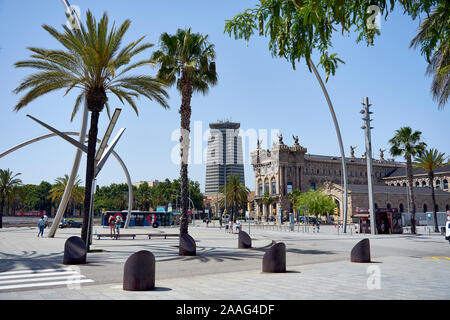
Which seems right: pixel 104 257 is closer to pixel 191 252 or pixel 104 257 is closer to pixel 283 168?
pixel 191 252

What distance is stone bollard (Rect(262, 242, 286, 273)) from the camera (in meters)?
10.3

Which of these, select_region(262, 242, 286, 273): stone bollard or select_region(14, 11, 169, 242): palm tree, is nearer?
select_region(262, 242, 286, 273): stone bollard

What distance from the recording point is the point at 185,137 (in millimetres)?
19656

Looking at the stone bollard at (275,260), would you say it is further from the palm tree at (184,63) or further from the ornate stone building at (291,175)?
the ornate stone building at (291,175)

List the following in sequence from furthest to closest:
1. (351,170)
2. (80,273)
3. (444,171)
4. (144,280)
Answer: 1. (351,170)
2. (444,171)
3. (80,273)
4. (144,280)

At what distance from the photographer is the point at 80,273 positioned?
1045 cm

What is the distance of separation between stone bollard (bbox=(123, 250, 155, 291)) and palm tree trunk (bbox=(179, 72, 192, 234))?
420 inches

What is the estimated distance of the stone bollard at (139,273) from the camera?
7602 millimetres

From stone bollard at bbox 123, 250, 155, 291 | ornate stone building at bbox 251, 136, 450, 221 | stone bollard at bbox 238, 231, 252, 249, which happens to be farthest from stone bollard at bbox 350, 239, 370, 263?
ornate stone building at bbox 251, 136, 450, 221

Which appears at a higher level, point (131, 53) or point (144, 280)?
point (131, 53)

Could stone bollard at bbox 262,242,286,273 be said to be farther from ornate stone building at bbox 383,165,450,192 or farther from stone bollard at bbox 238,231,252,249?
ornate stone building at bbox 383,165,450,192

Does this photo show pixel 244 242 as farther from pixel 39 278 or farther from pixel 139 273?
pixel 139 273

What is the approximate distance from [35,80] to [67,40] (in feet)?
8.45
